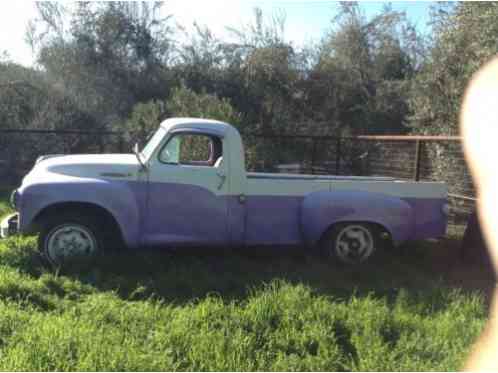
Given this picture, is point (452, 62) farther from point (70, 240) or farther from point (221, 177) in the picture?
point (70, 240)

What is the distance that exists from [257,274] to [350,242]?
1.24m

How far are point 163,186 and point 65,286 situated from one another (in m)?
1.40

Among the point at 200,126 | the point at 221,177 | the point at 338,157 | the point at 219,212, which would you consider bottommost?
the point at 219,212

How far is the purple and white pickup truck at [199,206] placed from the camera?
16.0ft

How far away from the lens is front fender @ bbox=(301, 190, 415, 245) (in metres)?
5.18

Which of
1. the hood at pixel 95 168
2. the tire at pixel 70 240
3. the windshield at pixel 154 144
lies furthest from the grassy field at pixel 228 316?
the windshield at pixel 154 144

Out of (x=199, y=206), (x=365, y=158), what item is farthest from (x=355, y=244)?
(x=365, y=158)

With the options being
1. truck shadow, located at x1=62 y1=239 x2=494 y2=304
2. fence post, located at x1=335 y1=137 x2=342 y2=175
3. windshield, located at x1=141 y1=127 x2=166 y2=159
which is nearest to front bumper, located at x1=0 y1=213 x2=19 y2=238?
truck shadow, located at x1=62 y1=239 x2=494 y2=304

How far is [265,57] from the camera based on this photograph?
1410 centimetres

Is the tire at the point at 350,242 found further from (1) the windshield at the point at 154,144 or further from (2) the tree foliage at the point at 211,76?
(2) the tree foliage at the point at 211,76

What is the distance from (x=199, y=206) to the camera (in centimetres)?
507

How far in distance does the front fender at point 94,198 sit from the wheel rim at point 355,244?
233 centimetres

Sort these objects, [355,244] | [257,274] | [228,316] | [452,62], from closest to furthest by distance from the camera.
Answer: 1. [228,316]
2. [257,274]
3. [355,244]
4. [452,62]

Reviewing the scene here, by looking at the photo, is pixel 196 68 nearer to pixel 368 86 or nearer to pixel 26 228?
pixel 368 86
